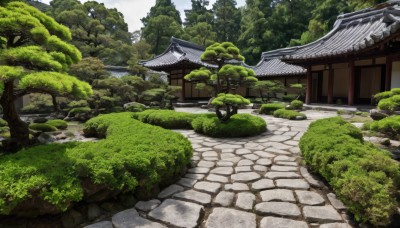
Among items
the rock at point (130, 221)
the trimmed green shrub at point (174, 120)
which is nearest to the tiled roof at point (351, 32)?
the trimmed green shrub at point (174, 120)

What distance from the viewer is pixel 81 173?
3.00 metres

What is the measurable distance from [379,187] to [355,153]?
1.00 m

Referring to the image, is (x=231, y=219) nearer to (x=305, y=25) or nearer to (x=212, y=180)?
(x=212, y=180)

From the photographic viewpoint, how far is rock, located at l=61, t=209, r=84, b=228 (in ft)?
9.42

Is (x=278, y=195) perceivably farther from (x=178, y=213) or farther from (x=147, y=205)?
(x=147, y=205)

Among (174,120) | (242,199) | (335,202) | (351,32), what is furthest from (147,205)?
(351,32)

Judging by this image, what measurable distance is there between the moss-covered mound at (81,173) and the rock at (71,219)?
148 millimetres

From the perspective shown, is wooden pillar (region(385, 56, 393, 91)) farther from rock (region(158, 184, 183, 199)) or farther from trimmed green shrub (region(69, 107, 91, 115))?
trimmed green shrub (region(69, 107, 91, 115))

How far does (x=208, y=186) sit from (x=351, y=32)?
15973 mm

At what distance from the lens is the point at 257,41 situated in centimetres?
3878

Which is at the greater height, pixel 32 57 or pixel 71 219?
pixel 32 57

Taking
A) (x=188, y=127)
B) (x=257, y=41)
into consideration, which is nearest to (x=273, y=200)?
(x=188, y=127)

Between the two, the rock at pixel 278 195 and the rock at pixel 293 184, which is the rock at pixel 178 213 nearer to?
the rock at pixel 278 195

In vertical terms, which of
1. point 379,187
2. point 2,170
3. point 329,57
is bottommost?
point 379,187
